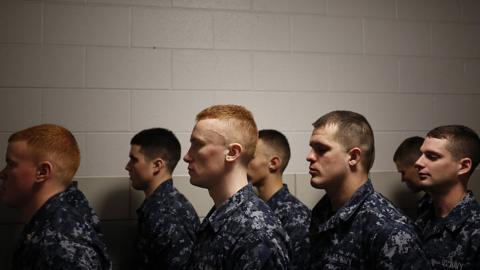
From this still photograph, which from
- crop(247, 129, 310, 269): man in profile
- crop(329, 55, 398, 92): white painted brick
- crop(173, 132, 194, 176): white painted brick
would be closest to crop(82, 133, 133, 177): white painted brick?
crop(173, 132, 194, 176): white painted brick

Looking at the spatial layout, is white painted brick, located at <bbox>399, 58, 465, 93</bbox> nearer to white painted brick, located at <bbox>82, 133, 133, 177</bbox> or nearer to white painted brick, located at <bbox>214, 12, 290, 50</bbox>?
white painted brick, located at <bbox>214, 12, 290, 50</bbox>

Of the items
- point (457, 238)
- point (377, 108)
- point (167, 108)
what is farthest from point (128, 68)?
point (457, 238)

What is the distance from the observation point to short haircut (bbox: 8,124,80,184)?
6.66ft

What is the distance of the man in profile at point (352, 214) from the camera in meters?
1.77

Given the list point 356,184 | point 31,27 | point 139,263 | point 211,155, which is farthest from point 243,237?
point 31,27

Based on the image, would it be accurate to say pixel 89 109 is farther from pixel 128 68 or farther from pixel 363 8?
pixel 363 8

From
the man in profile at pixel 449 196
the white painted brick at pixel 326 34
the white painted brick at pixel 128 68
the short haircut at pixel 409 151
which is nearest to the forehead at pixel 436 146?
the man in profile at pixel 449 196

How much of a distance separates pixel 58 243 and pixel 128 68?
4.95 feet

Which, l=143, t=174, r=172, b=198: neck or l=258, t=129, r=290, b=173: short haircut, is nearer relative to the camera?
l=143, t=174, r=172, b=198: neck

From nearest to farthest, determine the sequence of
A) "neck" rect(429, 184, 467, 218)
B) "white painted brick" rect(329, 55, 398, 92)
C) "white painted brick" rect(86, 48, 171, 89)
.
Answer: "neck" rect(429, 184, 467, 218) < "white painted brick" rect(86, 48, 171, 89) < "white painted brick" rect(329, 55, 398, 92)

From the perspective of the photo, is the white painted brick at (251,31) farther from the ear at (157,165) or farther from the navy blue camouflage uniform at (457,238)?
the navy blue camouflage uniform at (457,238)

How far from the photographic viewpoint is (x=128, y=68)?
3006mm

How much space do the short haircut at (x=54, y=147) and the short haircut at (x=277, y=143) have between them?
50.7 inches

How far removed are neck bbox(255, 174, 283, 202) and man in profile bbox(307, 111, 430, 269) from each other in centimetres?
85
